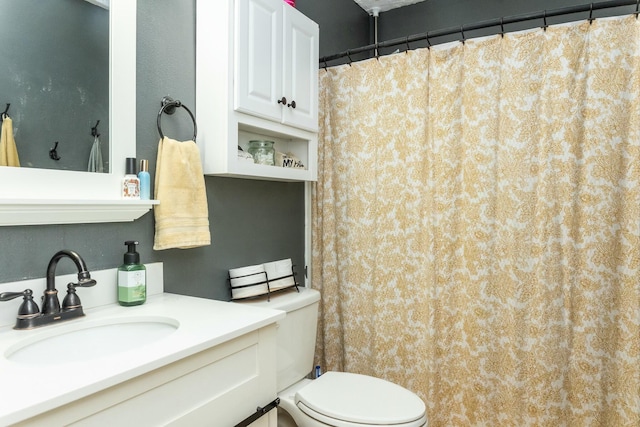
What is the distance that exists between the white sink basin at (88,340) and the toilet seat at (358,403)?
63cm

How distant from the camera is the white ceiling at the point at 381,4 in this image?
9.03 feet

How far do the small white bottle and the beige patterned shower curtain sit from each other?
1042 millimetres

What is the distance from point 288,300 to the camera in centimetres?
172

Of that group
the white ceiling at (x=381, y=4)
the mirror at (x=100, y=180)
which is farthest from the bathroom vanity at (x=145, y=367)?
the white ceiling at (x=381, y=4)

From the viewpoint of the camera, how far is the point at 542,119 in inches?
64.0

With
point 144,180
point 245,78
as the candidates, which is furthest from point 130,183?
point 245,78

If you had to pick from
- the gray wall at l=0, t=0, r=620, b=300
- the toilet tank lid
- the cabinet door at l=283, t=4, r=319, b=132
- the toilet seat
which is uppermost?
the cabinet door at l=283, t=4, r=319, b=132

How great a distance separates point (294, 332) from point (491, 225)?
95cm

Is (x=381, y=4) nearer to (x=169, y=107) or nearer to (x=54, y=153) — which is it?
(x=169, y=107)

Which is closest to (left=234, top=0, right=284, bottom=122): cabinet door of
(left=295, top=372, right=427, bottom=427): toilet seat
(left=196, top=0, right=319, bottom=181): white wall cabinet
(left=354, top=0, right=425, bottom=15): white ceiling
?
(left=196, top=0, right=319, bottom=181): white wall cabinet

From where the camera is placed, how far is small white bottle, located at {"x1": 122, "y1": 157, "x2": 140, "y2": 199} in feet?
4.18

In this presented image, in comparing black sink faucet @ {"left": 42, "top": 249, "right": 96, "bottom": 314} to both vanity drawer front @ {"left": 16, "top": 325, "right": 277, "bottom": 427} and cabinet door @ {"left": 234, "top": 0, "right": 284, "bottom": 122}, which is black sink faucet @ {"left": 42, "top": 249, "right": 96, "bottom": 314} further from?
cabinet door @ {"left": 234, "top": 0, "right": 284, "bottom": 122}

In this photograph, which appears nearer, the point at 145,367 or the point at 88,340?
the point at 145,367

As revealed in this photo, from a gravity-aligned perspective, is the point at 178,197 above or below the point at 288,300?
above
